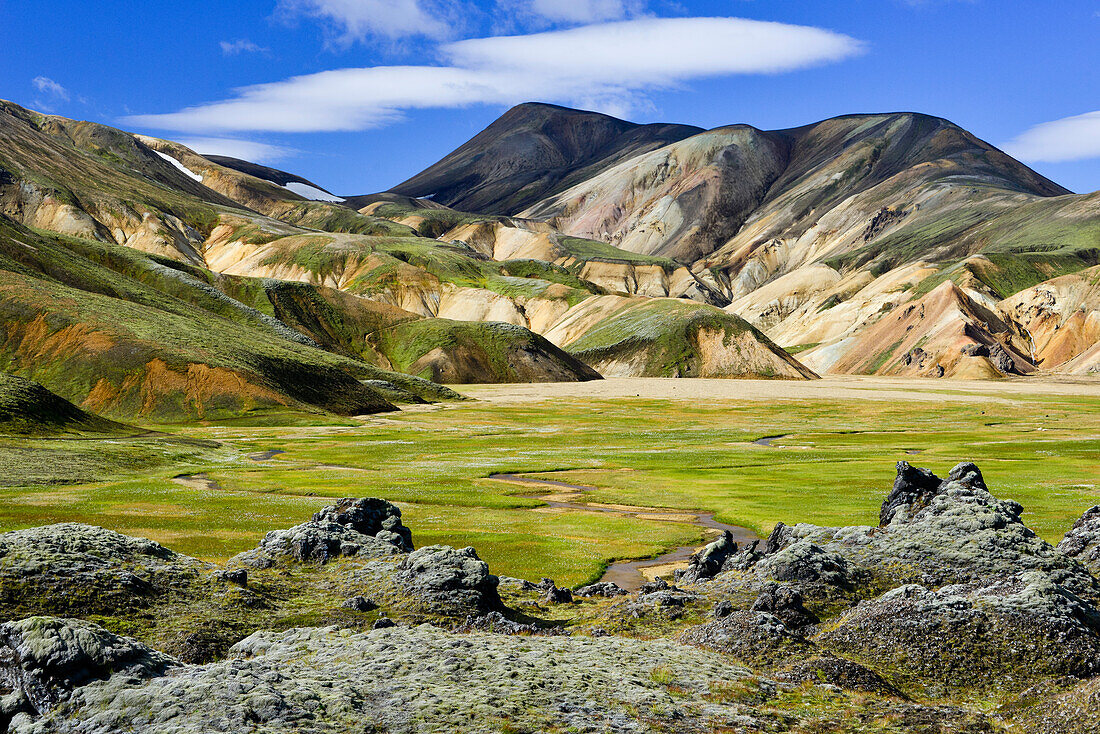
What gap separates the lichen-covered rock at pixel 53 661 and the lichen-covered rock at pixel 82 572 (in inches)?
192

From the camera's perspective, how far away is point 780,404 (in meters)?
150

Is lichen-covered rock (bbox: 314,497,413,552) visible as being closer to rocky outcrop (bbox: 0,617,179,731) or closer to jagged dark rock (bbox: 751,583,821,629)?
jagged dark rock (bbox: 751,583,821,629)

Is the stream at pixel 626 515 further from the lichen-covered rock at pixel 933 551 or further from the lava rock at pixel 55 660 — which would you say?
the lava rock at pixel 55 660

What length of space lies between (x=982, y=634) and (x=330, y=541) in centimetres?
1737

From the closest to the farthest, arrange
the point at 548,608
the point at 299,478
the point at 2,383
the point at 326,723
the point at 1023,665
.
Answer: the point at 326,723 < the point at 1023,665 < the point at 548,608 < the point at 299,478 < the point at 2,383

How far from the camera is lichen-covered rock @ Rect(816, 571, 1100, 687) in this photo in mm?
17891

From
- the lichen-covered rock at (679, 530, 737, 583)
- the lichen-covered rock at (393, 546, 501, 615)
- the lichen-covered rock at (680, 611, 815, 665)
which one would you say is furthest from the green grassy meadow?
the lichen-covered rock at (680, 611, 815, 665)

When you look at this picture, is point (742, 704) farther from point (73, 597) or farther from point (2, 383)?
point (2, 383)

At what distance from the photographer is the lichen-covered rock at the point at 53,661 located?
13.5m

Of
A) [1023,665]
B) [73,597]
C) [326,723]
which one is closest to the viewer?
[326,723]

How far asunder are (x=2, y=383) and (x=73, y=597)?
283ft

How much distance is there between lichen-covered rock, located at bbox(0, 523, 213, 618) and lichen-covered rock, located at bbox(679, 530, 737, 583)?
48.1 ft

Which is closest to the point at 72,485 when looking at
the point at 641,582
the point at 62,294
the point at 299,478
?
the point at 299,478

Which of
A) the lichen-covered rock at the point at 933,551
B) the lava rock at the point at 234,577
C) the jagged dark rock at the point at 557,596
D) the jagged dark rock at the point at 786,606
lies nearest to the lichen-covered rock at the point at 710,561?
the lichen-covered rock at the point at 933,551
